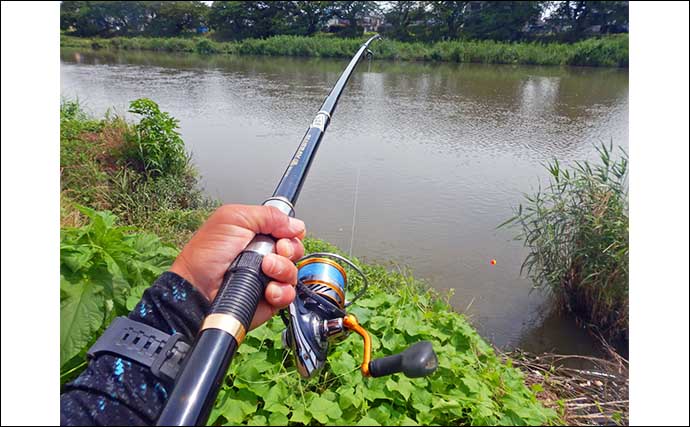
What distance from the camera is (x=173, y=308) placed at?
3.34 feet

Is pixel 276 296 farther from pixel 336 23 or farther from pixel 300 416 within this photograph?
pixel 336 23

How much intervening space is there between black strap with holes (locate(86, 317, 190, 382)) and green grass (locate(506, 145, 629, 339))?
301cm

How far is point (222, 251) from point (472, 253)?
3627 millimetres

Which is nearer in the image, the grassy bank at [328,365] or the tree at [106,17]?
the grassy bank at [328,365]

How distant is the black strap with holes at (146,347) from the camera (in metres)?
0.91

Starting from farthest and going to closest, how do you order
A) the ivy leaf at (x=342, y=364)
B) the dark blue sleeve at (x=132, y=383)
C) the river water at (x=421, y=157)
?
the river water at (x=421, y=157), the ivy leaf at (x=342, y=364), the dark blue sleeve at (x=132, y=383)

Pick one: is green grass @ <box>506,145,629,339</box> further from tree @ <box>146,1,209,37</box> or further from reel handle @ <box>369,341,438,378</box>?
tree @ <box>146,1,209,37</box>

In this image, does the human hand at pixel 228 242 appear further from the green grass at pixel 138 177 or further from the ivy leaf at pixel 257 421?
the green grass at pixel 138 177

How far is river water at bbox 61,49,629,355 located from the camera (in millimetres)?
4020

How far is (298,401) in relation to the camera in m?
1.73

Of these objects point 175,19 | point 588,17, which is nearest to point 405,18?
point 588,17

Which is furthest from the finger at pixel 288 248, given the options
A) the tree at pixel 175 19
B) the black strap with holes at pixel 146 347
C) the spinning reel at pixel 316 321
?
the tree at pixel 175 19

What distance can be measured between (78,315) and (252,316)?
944mm

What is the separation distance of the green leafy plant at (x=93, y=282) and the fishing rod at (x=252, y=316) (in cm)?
70
